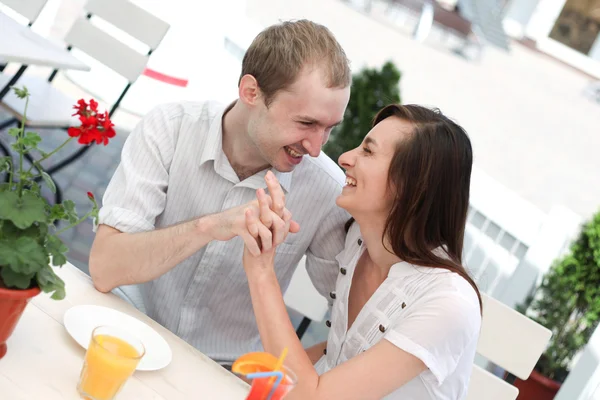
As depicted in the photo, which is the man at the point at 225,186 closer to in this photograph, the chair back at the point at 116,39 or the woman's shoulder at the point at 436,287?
the woman's shoulder at the point at 436,287

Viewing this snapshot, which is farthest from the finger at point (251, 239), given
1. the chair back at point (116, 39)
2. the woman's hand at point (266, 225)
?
the chair back at point (116, 39)

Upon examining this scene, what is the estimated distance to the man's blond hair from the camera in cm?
179

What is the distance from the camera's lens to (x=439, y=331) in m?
1.54

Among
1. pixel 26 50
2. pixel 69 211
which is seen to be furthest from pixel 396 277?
pixel 26 50

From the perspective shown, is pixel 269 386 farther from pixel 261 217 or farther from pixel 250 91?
pixel 250 91

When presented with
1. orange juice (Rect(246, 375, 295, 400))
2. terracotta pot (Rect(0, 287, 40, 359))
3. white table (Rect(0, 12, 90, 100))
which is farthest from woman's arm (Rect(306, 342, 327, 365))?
white table (Rect(0, 12, 90, 100))

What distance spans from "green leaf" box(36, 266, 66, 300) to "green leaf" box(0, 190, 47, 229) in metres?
0.08

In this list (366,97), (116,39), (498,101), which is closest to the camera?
(366,97)

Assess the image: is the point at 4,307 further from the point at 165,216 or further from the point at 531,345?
the point at 531,345

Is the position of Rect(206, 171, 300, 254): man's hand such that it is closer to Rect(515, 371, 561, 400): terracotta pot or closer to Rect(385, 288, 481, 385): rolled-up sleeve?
Rect(385, 288, 481, 385): rolled-up sleeve

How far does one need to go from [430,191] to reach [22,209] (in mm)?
870

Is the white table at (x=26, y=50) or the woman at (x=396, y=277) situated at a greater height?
the woman at (x=396, y=277)

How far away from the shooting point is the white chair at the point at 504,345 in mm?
1999

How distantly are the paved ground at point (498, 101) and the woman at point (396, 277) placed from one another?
19.8ft
